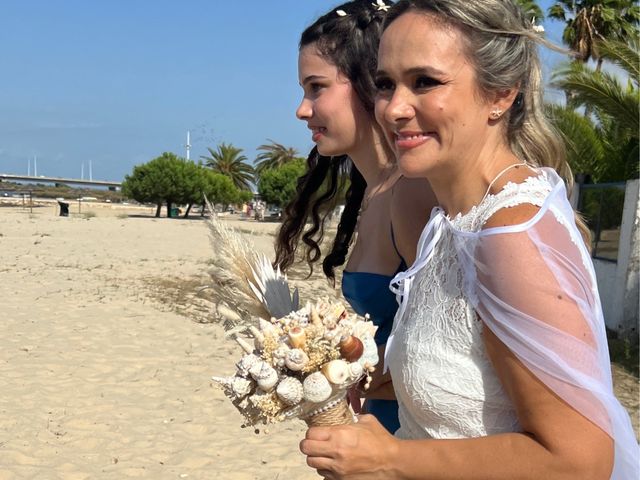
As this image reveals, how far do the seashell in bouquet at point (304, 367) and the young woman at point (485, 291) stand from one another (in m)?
0.07

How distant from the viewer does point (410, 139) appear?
1.28 meters

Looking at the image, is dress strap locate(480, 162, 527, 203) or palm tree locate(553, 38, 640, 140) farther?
palm tree locate(553, 38, 640, 140)

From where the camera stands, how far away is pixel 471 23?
122cm

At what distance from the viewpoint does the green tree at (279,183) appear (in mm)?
53750

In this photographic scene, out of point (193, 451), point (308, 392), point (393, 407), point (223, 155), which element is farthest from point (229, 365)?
point (223, 155)

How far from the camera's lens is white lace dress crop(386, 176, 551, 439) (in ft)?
3.82

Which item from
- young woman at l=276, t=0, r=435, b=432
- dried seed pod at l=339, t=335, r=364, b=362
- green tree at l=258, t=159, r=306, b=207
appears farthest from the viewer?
green tree at l=258, t=159, r=306, b=207

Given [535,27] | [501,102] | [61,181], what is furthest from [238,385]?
[61,181]

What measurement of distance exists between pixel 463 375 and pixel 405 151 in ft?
1.50

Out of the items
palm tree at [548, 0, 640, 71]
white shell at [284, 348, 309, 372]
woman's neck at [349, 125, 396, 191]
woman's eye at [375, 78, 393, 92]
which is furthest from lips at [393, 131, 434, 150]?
palm tree at [548, 0, 640, 71]

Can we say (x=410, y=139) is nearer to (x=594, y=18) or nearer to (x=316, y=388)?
(x=316, y=388)

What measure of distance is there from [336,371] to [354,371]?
1.7 inches

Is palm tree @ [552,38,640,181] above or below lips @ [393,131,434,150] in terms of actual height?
above

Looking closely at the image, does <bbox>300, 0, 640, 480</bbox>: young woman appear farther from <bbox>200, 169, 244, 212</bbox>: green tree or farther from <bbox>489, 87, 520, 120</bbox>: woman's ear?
<bbox>200, 169, 244, 212</bbox>: green tree
